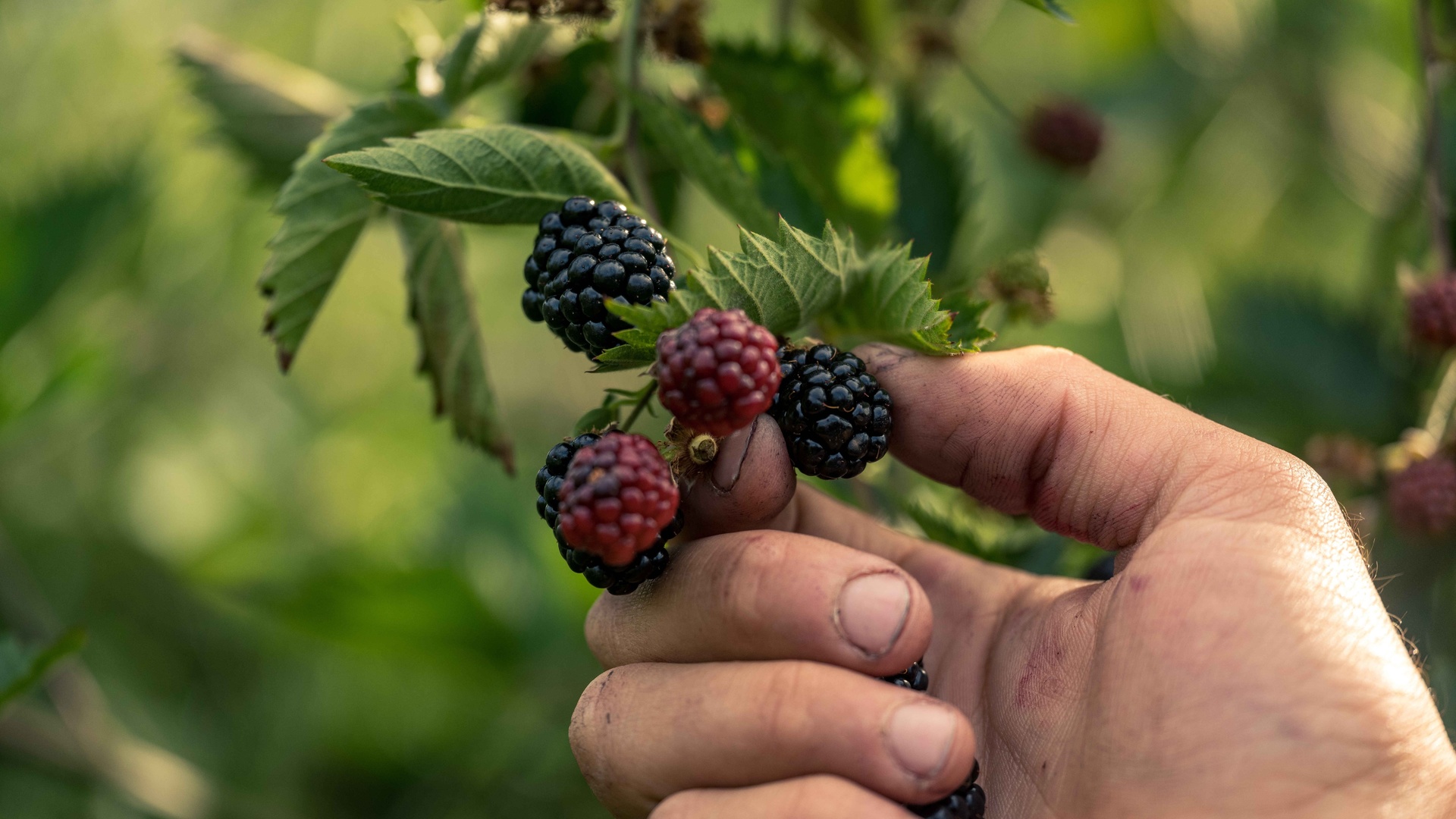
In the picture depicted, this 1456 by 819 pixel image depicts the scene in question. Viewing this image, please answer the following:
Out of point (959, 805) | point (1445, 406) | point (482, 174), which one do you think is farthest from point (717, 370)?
point (1445, 406)

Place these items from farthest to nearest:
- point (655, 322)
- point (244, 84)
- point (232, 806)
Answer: point (232, 806), point (244, 84), point (655, 322)

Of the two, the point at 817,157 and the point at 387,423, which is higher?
the point at 817,157

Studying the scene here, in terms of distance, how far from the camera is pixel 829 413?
0.97m

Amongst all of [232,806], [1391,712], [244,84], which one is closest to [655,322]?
[1391,712]

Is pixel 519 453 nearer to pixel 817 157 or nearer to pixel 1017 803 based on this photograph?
pixel 817 157

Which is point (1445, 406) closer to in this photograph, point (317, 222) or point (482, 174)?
point (482, 174)

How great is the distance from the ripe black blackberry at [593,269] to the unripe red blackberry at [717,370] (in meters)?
0.12

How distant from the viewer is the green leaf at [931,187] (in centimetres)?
165

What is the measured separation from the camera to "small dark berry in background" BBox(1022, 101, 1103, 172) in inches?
82.0

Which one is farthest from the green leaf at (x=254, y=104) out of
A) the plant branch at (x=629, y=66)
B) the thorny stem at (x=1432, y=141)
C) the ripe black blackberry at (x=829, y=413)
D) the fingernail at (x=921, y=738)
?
the thorny stem at (x=1432, y=141)

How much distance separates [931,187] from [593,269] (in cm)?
92

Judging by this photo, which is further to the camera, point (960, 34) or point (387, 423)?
point (387, 423)

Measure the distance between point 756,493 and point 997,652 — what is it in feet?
1.64

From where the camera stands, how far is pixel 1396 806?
987 mm
